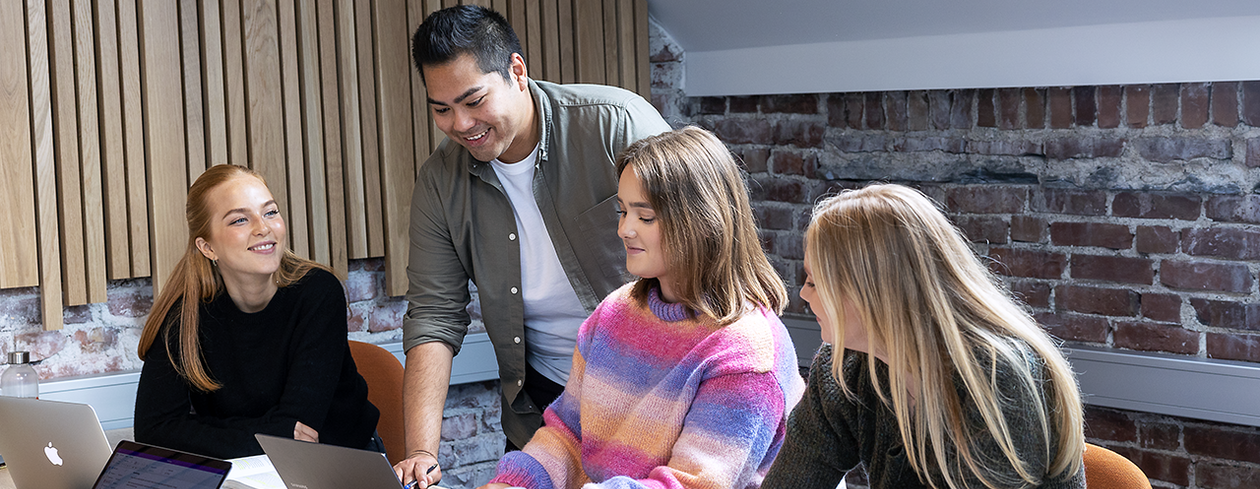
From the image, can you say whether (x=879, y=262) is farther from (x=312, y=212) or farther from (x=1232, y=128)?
(x=312, y=212)

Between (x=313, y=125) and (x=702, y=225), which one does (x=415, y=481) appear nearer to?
(x=702, y=225)

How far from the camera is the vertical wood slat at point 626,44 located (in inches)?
131

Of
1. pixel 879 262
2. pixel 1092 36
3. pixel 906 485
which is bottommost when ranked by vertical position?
pixel 906 485

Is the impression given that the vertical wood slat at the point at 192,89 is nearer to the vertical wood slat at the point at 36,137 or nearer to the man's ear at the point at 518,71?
the vertical wood slat at the point at 36,137

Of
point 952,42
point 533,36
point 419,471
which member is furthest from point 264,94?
point 952,42

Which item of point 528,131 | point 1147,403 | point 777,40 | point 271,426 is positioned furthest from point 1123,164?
point 271,426

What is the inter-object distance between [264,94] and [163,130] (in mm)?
277

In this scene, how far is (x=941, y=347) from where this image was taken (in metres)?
1.31

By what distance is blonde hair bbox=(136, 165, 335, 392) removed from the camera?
2.21 m

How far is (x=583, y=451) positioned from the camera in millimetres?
1781

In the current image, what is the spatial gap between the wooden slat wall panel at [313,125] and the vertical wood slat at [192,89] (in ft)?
0.89

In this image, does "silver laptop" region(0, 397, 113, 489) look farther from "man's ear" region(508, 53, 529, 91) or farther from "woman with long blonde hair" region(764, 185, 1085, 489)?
"woman with long blonde hair" region(764, 185, 1085, 489)

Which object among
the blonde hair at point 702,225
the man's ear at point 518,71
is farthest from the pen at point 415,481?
the man's ear at point 518,71

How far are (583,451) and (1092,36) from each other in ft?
5.68
